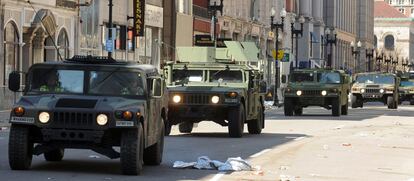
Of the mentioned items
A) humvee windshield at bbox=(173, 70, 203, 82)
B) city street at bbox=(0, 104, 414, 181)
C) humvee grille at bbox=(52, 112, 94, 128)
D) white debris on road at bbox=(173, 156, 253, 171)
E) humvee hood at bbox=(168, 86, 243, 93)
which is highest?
humvee windshield at bbox=(173, 70, 203, 82)

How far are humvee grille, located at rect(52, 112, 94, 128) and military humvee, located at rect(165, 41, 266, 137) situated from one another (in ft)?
37.3

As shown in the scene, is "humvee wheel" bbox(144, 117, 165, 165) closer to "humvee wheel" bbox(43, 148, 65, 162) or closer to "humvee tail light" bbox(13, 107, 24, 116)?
"humvee wheel" bbox(43, 148, 65, 162)

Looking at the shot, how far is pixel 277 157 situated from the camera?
67.8ft

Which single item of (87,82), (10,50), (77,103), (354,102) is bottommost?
(354,102)

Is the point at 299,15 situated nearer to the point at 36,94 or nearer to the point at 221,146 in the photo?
the point at 221,146

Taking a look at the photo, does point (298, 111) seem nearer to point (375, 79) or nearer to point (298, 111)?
point (298, 111)

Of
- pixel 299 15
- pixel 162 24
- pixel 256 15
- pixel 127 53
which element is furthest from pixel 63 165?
pixel 299 15

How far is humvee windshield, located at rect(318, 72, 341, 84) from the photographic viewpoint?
44625 mm

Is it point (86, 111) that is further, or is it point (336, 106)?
point (336, 106)

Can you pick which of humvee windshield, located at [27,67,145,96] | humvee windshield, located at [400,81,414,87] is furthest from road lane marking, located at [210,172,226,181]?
humvee windshield, located at [400,81,414,87]

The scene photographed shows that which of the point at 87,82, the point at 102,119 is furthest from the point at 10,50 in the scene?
the point at 102,119

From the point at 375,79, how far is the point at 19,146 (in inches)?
1802

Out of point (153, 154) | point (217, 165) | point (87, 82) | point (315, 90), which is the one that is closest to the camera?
point (87, 82)

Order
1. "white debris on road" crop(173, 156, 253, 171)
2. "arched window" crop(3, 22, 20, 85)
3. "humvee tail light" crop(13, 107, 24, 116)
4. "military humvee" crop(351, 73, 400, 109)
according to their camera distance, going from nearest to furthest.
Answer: "humvee tail light" crop(13, 107, 24, 116)
"white debris on road" crop(173, 156, 253, 171)
"arched window" crop(3, 22, 20, 85)
"military humvee" crop(351, 73, 400, 109)
